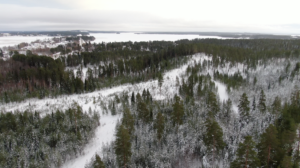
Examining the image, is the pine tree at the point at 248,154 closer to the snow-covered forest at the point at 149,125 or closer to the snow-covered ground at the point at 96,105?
the snow-covered forest at the point at 149,125

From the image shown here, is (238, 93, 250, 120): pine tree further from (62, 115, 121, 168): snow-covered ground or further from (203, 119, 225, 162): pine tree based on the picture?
(62, 115, 121, 168): snow-covered ground

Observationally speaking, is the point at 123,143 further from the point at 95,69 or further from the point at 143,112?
the point at 95,69

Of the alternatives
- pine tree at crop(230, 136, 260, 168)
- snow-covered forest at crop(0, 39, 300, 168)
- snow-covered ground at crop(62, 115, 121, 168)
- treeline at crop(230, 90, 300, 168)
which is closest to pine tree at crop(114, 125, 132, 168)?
snow-covered forest at crop(0, 39, 300, 168)

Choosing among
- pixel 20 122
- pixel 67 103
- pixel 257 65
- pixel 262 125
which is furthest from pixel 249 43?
pixel 20 122

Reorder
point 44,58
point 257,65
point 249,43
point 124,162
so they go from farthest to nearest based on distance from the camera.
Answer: point 249,43 → point 44,58 → point 257,65 → point 124,162

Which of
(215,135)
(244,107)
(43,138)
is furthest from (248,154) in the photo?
(43,138)

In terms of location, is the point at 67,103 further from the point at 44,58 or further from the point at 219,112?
the point at 44,58
